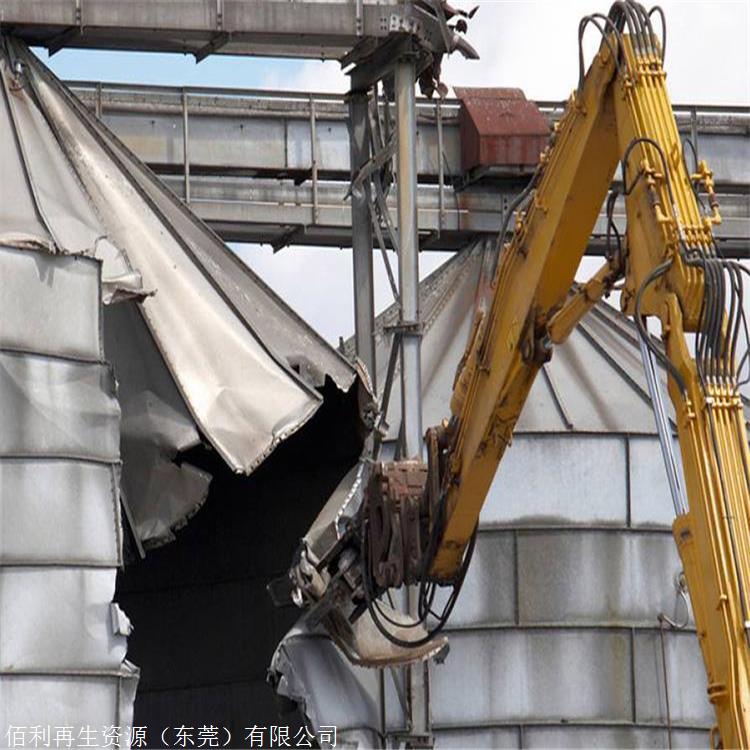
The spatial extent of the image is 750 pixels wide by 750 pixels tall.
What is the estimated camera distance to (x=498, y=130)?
1056 inches

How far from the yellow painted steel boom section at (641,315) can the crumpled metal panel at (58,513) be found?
3496 millimetres

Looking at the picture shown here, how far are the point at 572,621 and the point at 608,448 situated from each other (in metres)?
2.00

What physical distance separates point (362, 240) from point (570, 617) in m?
4.60

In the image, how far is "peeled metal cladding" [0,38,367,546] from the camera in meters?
20.0

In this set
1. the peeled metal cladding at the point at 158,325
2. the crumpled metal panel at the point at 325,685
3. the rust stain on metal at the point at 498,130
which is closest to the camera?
the peeled metal cladding at the point at 158,325

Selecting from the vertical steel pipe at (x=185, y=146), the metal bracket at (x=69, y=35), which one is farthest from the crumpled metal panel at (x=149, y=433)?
the vertical steel pipe at (x=185, y=146)

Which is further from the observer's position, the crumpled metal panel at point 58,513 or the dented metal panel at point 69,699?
A: the crumpled metal panel at point 58,513

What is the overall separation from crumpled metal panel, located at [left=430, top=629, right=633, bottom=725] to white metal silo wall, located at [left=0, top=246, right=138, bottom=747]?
621cm

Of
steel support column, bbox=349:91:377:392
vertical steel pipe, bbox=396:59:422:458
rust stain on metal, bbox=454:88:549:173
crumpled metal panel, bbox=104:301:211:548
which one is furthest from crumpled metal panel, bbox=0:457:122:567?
rust stain on metal, bbox=454:88:549:173

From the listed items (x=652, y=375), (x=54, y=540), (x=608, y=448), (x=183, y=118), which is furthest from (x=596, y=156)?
(x=183, y=118)

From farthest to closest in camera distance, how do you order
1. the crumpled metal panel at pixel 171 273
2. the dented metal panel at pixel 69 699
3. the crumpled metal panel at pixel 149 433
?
the crumpled metal panel at pixel 149 433, the crumpled metal panel at pixel 171 273, the dented metal panel at pixel 69 699

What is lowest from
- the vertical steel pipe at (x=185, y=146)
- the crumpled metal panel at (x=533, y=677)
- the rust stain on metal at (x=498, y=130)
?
the crumpled metal panel at (x=533, y=677)

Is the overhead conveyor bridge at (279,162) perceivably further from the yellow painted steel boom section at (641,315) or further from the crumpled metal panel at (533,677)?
the yellow painted steel boom section at (641,315)

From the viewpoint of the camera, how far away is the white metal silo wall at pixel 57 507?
58.4 ft
